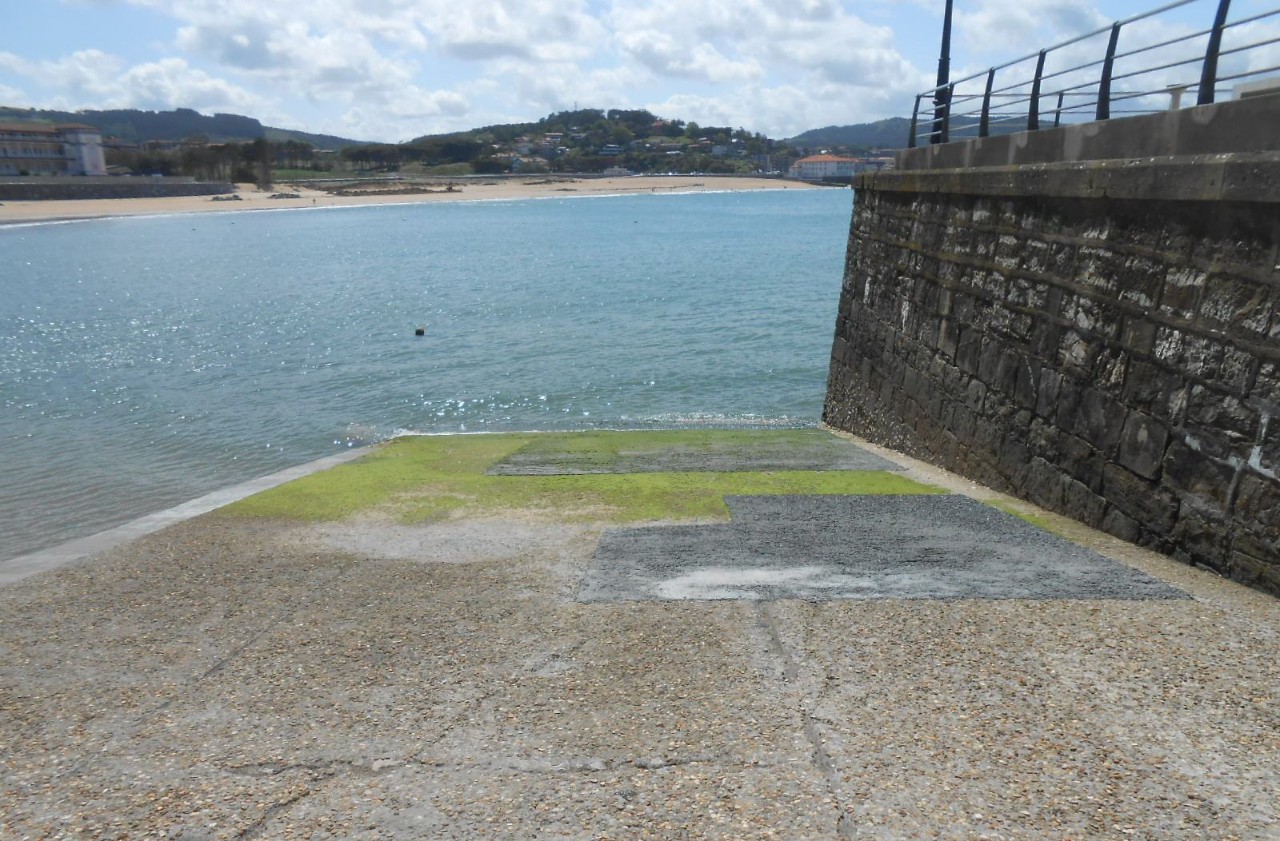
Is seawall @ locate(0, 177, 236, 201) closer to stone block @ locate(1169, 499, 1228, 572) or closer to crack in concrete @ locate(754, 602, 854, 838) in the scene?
crack in concrete @ locate(754, 602, 854, 838)

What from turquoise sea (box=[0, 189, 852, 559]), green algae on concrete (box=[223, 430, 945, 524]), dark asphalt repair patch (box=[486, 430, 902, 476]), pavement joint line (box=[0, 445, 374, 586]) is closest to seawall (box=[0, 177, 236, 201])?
turquoise sea (box=[0, 189, 852, 559])

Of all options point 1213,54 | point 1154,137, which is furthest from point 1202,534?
point 1213,54

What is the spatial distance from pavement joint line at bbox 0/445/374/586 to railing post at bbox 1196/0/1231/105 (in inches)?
440

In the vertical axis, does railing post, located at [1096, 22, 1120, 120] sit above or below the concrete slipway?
above

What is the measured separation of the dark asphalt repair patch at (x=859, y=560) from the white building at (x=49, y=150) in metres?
171

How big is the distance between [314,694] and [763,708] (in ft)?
9.24

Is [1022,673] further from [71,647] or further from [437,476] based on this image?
[437,476]


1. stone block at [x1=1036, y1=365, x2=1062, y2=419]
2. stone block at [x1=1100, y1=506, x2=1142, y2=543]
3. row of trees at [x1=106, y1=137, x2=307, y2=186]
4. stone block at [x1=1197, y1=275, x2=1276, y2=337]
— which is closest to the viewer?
stone block at [x1=1197, y1=275, x2=1276, y2=337]

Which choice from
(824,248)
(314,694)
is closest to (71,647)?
(314,694)

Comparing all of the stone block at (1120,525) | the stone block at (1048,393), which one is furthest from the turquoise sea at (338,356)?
the stone block at (1120,525)

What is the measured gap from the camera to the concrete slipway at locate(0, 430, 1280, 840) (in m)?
4.37

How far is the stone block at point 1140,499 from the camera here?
300 inches

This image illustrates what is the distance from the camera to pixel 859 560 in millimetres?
7840

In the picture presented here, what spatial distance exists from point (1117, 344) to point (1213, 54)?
8.29 feet
